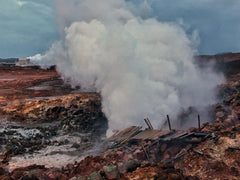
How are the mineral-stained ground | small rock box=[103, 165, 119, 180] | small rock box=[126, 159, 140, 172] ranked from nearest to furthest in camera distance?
1. small rock box=[103, 165, 119, 180]
2. small rock box=[126, 159, 140, 172]
3. the mineral-stained ground

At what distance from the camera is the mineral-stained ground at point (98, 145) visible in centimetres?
661

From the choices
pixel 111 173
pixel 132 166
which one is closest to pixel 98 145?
pixel 132 166

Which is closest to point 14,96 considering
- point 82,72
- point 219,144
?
point 82,72

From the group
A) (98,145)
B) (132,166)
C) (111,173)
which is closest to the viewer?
(111,173)

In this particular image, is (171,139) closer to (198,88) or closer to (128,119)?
(128,119)

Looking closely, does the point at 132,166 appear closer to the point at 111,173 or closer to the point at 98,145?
the point at 111,173

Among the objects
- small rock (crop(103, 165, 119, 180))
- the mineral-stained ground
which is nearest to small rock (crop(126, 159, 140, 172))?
the mineral-stained ground

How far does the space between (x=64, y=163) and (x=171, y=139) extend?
4224 millimetres

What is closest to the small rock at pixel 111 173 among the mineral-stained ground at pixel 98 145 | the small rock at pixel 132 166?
the mineral-stained ground at pixel 98 145

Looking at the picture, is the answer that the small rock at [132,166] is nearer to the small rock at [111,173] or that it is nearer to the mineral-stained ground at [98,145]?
the mineral-stained ground at [98,145]

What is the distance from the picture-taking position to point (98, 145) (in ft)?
35.1

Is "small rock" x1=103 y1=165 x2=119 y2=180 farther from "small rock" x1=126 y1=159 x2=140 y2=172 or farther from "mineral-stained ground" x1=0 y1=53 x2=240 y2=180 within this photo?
"small rock" x1=126 y1=159 x2=140 y2=172

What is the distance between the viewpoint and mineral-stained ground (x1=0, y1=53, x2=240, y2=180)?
21.7 ft

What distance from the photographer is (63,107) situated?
1534cm
